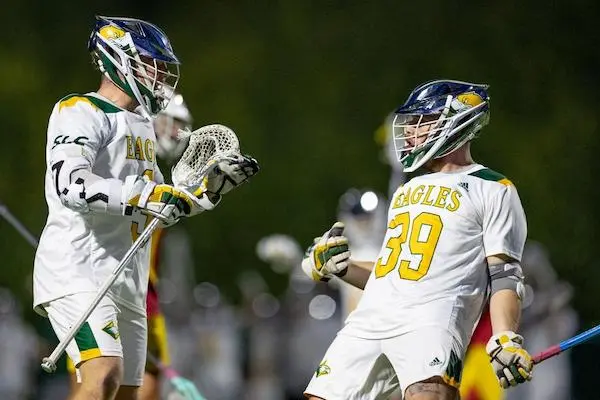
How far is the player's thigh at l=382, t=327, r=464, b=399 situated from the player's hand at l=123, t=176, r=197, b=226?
1.05 m

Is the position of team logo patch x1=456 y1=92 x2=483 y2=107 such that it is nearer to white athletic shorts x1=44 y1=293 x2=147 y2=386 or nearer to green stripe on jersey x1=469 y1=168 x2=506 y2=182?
green stripe on jersey x1=469 y1=168 x2=506 y2=182

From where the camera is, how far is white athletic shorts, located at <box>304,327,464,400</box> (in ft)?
20.3

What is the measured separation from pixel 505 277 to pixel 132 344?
68.9 inches

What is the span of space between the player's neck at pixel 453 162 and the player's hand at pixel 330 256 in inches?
19.6

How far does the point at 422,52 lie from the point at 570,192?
3.10 m

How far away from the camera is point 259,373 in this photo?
15555 mm

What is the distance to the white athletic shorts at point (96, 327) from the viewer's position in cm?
656

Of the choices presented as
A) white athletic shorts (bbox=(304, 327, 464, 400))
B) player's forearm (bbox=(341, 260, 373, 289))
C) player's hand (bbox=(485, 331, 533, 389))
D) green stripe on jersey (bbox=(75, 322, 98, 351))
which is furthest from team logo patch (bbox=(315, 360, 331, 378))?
green stripe on jersey (bbox=(75, 322, 98, 351))

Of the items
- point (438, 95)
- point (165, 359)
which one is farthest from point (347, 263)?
point (165, 359)

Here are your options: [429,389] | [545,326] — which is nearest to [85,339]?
[429,389]

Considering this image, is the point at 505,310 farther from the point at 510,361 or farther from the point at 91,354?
the point at 91,354

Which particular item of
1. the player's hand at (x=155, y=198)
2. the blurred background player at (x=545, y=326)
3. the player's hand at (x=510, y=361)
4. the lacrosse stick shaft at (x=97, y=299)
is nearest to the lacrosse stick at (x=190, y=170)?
the lacrosse stick shaft at (x=97, y=299)

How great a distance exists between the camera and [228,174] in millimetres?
6664

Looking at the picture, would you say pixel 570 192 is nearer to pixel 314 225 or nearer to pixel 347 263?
pixel 314 225
